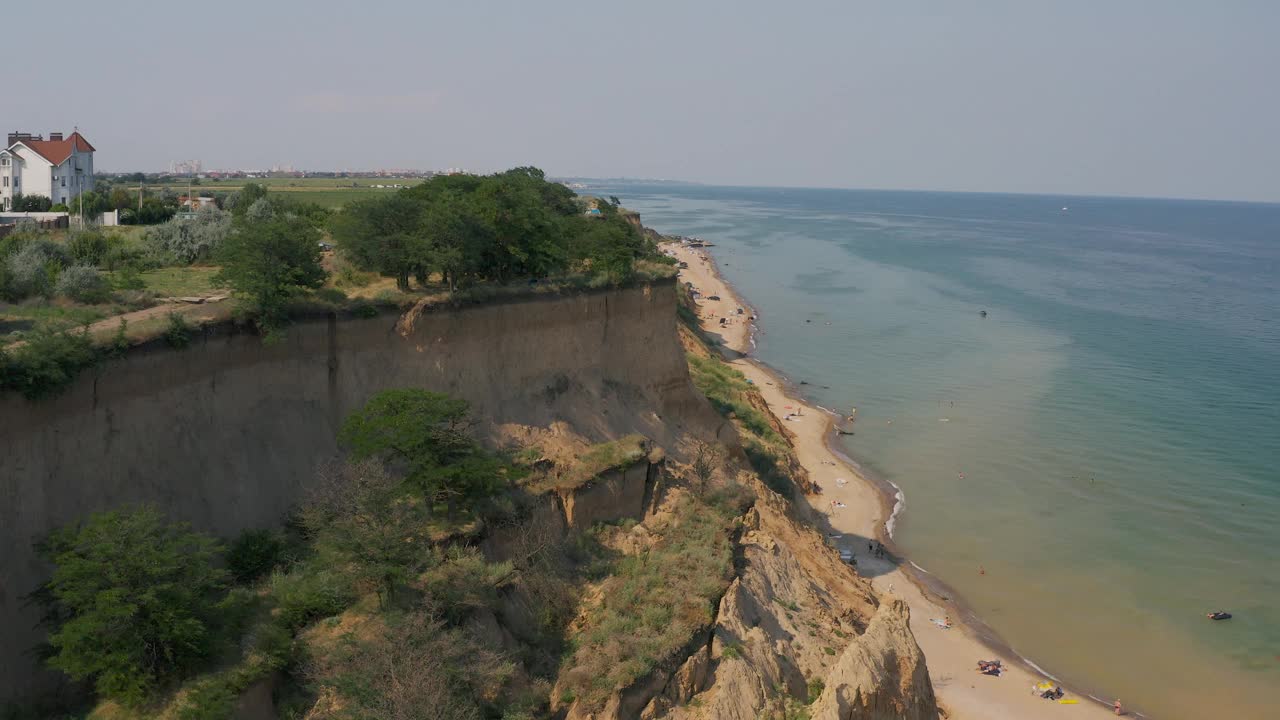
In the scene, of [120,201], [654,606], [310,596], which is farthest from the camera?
[120,201]

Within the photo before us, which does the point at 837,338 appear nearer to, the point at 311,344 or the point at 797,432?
the point at 797,432

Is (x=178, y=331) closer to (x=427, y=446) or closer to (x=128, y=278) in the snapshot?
(x=427, y=446)

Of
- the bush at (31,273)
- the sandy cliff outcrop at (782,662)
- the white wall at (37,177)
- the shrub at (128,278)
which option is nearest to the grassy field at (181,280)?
the shrub at (128,278)

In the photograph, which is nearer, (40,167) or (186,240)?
(186,240)

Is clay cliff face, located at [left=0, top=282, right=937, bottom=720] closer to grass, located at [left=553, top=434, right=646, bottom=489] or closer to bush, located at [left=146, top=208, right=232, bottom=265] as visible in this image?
grass, located at [left=553, top=434, right=646, bottom=489]

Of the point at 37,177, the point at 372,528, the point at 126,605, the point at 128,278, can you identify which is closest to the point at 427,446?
the point at 372,528

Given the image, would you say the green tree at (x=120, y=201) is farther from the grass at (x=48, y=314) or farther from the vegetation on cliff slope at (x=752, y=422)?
the vegetation on cliff slope at (x=752, y=422)

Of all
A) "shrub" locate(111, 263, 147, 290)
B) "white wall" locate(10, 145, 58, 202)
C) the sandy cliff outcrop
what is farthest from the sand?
"white wall" locate(10, 145, 58, 202)
